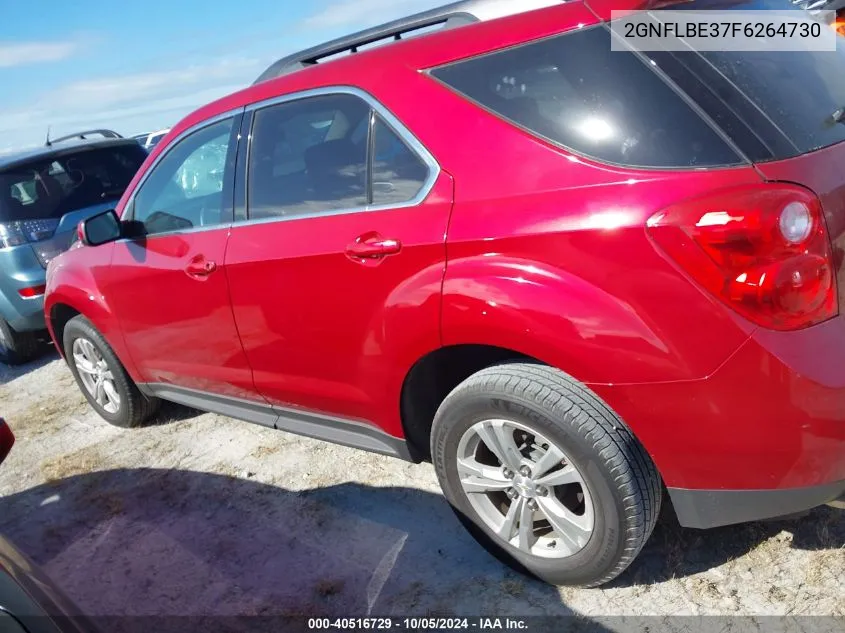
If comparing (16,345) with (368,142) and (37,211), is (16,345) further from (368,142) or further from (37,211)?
(368,142)

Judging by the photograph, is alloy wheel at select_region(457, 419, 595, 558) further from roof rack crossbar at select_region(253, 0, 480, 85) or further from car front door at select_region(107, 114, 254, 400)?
roof rack crossbar at select_region(253, 0, 480, 85)

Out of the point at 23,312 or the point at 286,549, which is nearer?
the point at 286,549

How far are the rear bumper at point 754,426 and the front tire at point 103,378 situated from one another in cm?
305

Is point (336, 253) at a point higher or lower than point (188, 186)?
lower

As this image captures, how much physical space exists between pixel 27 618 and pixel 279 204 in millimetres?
1712

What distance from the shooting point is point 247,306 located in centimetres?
292

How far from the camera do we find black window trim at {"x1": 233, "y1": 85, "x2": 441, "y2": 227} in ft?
7.59

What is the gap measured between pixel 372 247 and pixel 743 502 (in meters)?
1.36

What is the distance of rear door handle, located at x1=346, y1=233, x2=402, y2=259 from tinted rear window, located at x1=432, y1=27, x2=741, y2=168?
1.76ft

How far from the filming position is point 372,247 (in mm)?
2385

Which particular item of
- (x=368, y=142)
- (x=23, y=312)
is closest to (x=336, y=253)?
(x=368, y=142)

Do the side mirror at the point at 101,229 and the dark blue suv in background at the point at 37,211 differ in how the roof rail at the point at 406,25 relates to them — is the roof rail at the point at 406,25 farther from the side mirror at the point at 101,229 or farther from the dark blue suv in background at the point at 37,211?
the dark blue suv in background at the point at 37,211

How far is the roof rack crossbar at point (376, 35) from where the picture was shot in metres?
2.57

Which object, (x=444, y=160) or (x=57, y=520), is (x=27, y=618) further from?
(x=57, y=520)
